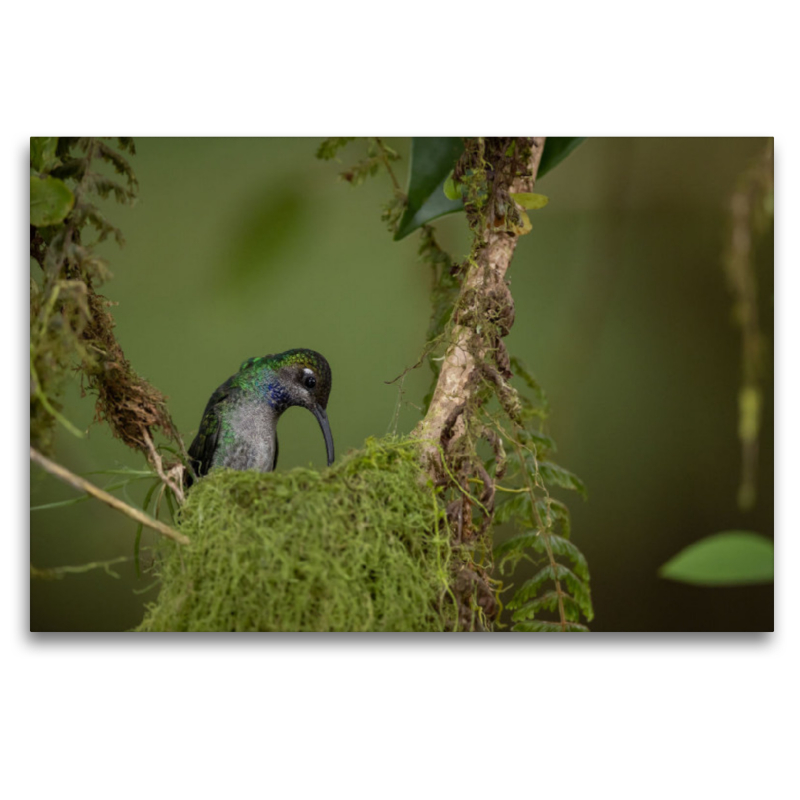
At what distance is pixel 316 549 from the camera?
5.37 feet

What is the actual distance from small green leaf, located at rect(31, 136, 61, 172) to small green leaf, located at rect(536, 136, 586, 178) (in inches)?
44.2

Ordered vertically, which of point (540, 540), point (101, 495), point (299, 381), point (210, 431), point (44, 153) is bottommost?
point (540, 540)

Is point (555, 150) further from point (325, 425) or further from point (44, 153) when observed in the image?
point (44, 153)

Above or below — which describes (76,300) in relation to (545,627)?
above

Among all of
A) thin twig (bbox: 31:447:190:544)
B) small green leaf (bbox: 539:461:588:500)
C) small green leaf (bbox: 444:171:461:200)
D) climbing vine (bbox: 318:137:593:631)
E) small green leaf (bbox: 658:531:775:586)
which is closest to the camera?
small green leaf (bbox: 658:531:775:586)

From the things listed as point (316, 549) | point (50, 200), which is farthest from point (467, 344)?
point (50, 200)

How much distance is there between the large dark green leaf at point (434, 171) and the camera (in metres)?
1.89

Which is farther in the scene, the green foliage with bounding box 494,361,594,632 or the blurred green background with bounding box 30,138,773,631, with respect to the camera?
the blurred green background with bounding box 30,138,773,631

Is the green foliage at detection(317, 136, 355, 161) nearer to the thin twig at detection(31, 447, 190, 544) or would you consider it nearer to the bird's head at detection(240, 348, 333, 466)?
the bird's head at detection(240, 348, 333, 466)

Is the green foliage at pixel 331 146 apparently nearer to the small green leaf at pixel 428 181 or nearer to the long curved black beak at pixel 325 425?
the small green leaf at pixel 428 181

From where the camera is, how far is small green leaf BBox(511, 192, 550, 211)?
5.90 feet

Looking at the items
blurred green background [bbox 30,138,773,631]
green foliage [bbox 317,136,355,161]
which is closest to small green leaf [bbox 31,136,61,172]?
blurred green background [bbox 30,138,773,631]

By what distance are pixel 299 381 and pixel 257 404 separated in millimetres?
121
